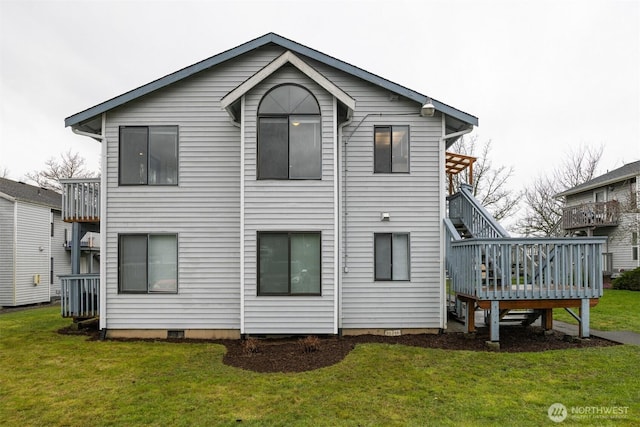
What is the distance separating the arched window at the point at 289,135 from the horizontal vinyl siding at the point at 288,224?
18 cm

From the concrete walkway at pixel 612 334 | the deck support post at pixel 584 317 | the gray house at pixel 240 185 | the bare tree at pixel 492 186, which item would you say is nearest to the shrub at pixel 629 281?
the bare tree at pixel 492 186

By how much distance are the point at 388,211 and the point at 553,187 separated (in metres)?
29.2

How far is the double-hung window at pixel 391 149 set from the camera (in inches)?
360

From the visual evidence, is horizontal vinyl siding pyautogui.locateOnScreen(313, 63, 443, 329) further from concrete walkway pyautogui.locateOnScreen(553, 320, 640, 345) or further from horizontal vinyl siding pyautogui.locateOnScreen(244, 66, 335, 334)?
concrete walkway pyautogui.locateOnScreen(553, 320, 640, 345)

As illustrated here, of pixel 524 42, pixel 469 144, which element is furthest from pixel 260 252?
pixel 469 144

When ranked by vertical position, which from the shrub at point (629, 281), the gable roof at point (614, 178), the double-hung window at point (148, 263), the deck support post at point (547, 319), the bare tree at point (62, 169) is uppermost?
the bare tree at point (62, 169)

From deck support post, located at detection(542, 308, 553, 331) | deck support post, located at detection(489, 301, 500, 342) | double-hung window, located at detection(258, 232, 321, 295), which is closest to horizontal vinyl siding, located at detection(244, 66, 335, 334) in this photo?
double-hung window, located at detection(258, 232, 321, 295)

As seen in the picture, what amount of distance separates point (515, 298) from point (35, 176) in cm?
3958

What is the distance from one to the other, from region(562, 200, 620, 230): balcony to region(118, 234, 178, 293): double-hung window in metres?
24.3

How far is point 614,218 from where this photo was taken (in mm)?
21531

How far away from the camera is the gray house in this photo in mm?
8414

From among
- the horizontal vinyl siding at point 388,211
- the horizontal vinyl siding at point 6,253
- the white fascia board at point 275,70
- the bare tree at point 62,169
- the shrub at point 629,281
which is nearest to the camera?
the white fascia board at point 275,70

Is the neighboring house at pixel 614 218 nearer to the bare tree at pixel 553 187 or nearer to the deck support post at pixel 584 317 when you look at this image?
the bare tree at pixel 553 187

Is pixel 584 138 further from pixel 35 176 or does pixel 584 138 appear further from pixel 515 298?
pixel 35 176
